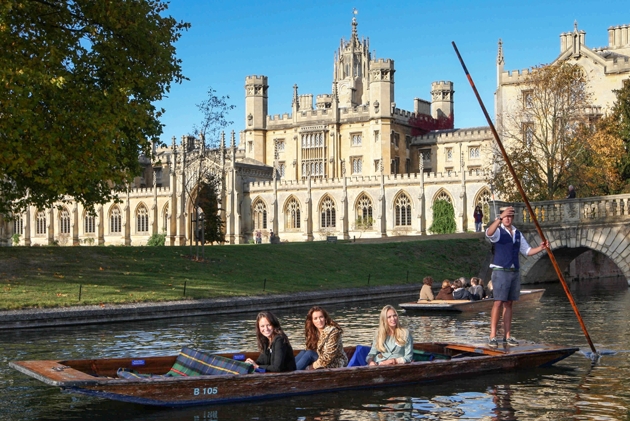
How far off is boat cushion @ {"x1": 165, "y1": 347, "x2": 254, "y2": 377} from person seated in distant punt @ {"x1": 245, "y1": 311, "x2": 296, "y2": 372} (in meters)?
0.21

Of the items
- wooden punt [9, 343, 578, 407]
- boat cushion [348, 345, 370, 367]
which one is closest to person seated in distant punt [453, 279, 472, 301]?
wooden punt [9, 343, 578, 407]

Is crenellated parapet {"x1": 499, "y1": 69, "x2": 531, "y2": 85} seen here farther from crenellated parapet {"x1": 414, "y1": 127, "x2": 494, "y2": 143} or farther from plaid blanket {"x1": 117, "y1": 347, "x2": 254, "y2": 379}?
plaid blanket {"x1": 117, "y1": 347, "x2": 254, "y2": 379}

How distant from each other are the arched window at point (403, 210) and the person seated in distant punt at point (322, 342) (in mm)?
52756

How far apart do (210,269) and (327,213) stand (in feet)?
127

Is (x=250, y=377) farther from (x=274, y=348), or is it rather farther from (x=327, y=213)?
(x=327, y=213)

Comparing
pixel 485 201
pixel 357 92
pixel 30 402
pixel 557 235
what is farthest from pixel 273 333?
pixel 357 92

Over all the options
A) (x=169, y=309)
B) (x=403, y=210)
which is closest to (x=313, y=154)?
(x=403, y=210)

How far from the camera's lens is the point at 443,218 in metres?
61.0

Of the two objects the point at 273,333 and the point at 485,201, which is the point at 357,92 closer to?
the point at 485,201

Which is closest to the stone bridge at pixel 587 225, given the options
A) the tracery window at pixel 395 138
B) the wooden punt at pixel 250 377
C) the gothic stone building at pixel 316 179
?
the wooden punt at pixel 250 377

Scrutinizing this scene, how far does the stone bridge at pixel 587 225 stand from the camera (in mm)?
30531

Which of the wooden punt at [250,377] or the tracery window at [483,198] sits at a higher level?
the tracery window at [483,198]

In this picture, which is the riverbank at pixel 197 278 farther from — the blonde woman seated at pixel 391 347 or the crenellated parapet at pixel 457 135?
the crenellated parapet at pixel 457 135

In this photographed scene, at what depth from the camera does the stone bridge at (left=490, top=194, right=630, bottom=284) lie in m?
30.5
